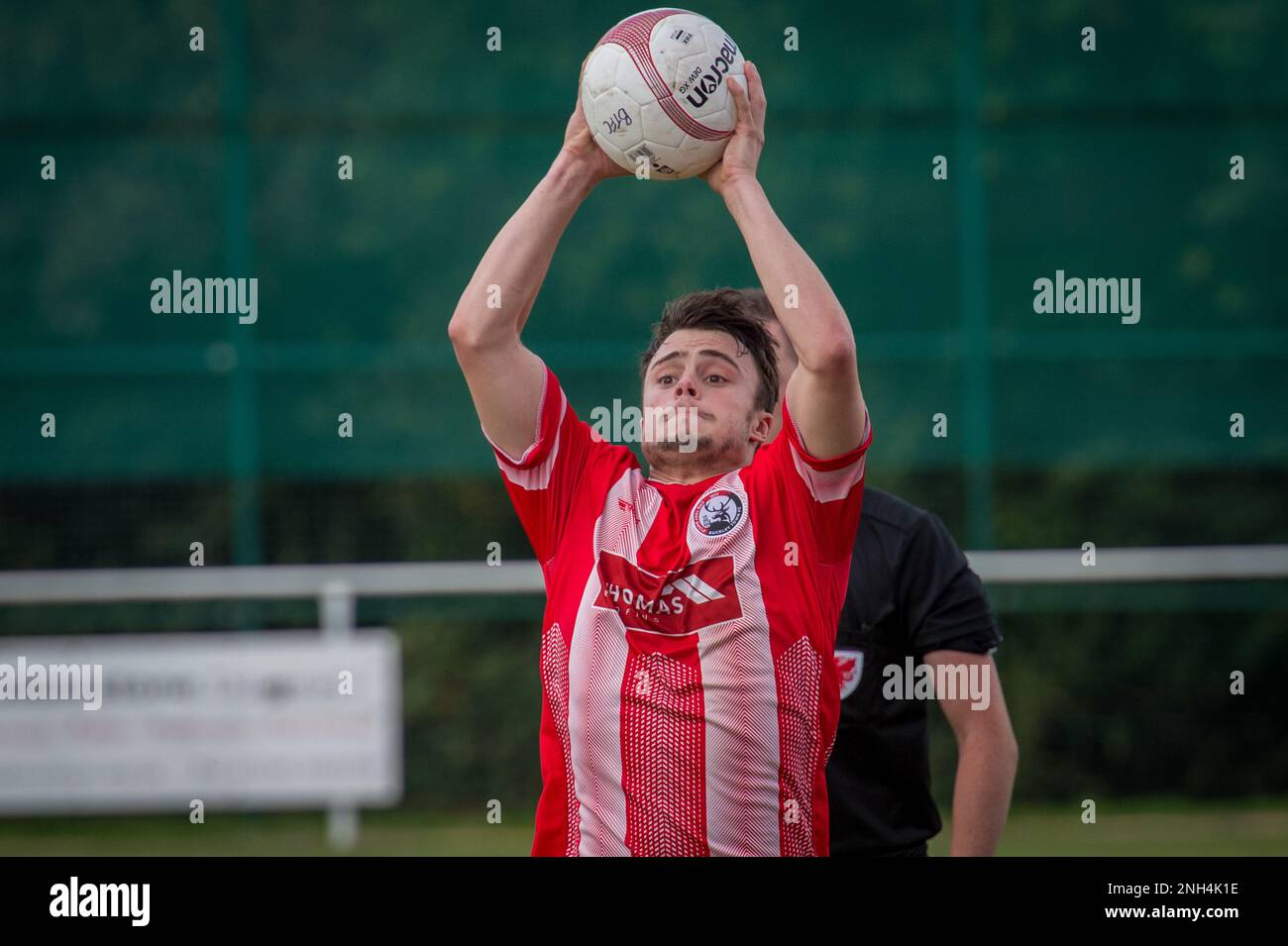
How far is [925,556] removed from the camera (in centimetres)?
337

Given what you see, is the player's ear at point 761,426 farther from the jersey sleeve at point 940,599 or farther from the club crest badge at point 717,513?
the jersey sleeve at point 940,599

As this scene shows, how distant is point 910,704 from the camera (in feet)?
11.1

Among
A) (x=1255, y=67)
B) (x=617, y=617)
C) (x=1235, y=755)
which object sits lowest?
(x=1235, y=755)

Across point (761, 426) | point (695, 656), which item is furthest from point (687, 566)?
point (761, 426)

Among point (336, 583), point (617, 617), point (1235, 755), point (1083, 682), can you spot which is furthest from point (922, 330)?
point (617, 617)

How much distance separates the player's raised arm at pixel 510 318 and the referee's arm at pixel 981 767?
1130 millimetres

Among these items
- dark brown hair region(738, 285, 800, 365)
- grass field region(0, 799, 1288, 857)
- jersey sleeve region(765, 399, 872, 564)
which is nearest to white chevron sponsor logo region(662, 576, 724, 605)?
jersey sleeve region(765, 399, 872, 564)

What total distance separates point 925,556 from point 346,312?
5020 mm

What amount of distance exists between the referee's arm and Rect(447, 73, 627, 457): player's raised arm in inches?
44.5

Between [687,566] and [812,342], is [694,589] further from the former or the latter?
[812,342]

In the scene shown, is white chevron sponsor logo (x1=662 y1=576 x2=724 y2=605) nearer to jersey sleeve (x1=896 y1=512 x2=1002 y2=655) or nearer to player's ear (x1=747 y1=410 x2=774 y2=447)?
player's ear (x1=747 y1=410 x2=774 y2=447)

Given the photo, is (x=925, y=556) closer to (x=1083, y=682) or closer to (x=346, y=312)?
(x=1083, y=682)
